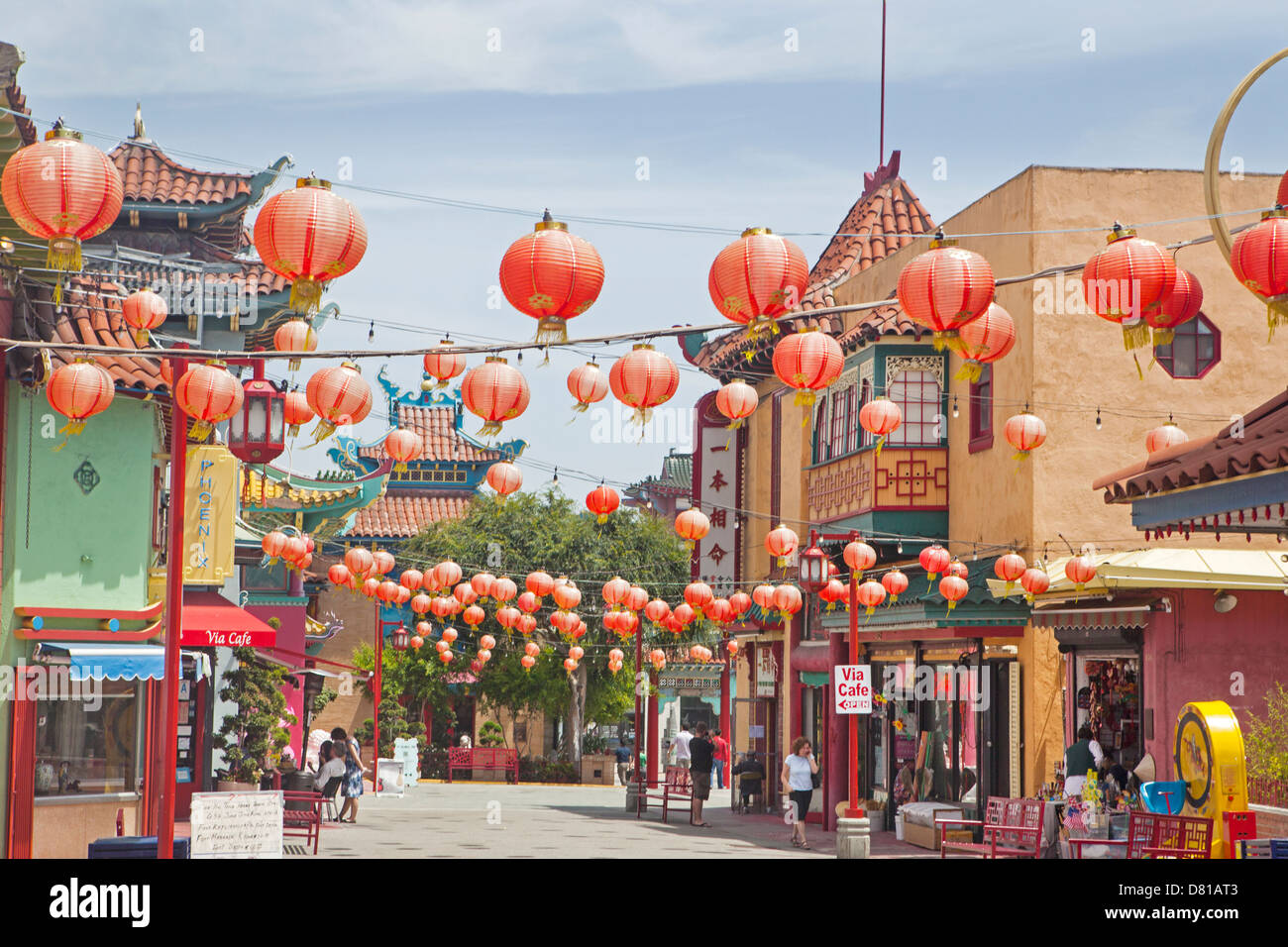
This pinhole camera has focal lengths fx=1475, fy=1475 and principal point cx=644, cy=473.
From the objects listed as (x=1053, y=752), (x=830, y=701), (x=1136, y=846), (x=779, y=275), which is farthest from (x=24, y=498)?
(x=830, y=701)

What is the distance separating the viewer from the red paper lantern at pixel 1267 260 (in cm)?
947

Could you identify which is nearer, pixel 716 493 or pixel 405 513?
pixel 716 493

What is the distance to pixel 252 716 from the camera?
29.7m

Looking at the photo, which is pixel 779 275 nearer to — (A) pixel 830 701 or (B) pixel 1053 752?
(B) pixel 1053 752

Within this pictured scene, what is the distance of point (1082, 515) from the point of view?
2358 cm

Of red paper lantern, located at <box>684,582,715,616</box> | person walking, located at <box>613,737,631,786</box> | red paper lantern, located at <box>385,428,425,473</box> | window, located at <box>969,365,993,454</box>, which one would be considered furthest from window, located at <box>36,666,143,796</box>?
person walking, located at <box>613,737,631,786</box>

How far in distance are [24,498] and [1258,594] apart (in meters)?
15.9

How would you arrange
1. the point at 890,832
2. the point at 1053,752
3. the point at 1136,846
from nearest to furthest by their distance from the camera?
the point at 1136,846
the point at 1053,752
the point at 890,832

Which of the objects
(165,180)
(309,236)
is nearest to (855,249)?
(165,180)

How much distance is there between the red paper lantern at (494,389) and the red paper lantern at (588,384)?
158cm

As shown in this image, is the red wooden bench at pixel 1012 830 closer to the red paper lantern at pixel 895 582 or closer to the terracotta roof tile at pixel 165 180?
the red paper lantern at pixel 895 582

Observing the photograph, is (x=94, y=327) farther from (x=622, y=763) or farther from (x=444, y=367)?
(x=622, y=763)

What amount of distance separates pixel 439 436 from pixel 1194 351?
37.7m

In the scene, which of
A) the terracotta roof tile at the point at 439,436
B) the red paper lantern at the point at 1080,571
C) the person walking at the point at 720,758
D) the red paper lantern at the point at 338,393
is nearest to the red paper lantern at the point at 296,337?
the red paper lantern at the point at 338,393
